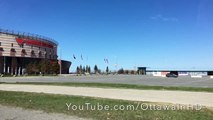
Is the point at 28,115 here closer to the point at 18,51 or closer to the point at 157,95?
the point at 157,95

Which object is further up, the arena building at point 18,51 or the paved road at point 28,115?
the arena building at point 18,51

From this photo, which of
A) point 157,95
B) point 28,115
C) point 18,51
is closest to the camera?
point 28,115

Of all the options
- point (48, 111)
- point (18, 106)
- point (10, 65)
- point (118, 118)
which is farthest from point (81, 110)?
point (10, 65)

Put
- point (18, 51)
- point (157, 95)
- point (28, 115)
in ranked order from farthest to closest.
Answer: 1. point (18, 51)
2. point (157, 95)
3. point (28, 115)

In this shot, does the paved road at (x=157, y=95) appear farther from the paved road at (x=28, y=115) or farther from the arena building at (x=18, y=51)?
the arena building at (x=18, y=51)

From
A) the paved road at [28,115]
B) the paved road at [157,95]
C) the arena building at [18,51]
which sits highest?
the arena building at [18,51]

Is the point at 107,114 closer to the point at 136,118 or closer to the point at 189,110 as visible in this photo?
the point at 136,118

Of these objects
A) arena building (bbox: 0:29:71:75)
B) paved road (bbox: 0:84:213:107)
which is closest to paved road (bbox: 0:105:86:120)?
paved road (bbox: 0:84:213:107)

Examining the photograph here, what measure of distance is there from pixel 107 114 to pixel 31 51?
98.9m

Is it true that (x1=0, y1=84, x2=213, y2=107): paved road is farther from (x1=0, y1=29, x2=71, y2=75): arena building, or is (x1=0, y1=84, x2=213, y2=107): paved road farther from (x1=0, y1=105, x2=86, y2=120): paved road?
(x1=0, y1=29, x2=71, y2=75): arena building

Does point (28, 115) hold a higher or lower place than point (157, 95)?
lower

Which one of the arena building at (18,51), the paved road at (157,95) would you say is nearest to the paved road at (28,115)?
the paved road at (157,95)

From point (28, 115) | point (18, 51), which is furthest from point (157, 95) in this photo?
point (18, 51)

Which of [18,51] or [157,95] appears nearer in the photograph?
[157,95]
